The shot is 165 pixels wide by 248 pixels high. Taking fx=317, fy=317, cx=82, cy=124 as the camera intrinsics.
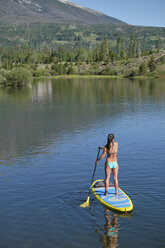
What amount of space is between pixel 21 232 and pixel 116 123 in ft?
106

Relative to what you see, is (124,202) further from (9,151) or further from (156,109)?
(156,109)

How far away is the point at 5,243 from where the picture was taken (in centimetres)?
1551

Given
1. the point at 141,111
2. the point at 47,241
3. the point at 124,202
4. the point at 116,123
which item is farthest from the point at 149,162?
the point at 141,111

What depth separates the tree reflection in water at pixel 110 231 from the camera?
1530 cm

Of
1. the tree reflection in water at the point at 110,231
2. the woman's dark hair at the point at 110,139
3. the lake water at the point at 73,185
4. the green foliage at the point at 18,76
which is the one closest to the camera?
the tree reflection in water at the point at 110,231

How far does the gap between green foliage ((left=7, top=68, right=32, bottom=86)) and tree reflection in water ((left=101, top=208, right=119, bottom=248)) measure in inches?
4979

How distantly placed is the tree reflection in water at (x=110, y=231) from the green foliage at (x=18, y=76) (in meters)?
126

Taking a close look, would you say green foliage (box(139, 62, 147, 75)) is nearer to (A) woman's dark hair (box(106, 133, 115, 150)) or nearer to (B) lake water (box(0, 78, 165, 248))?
(B) lake water (box(0, 78, 165, 248))

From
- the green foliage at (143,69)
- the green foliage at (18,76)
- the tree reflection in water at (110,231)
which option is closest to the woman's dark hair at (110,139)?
the tree reflection in water at (110,231)

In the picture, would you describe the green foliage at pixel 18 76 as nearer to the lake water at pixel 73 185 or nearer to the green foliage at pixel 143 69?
the green foliage at pixel 143 69

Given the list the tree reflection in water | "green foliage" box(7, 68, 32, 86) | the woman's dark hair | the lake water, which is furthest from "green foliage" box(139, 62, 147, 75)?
the tree reflection in water

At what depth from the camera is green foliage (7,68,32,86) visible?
138625mm

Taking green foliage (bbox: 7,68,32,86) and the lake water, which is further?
green foliage (bbox: 7,68,32,86)

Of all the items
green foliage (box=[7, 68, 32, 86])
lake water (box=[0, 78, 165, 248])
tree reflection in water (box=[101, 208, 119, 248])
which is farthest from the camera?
green foliage (box=[7, 68, 32, 86])
